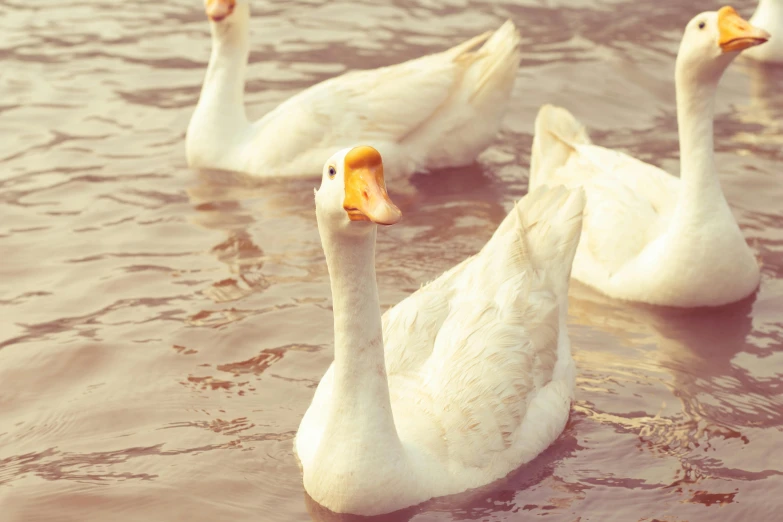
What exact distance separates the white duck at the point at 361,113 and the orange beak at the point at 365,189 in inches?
188

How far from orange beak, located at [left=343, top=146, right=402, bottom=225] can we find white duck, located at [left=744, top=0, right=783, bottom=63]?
8.34 metres

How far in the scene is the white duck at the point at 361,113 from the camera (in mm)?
9609

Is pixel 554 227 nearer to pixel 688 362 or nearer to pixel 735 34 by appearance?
pixel 688 362

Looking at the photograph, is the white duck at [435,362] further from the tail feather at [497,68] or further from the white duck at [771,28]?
the white duck at [771,28]

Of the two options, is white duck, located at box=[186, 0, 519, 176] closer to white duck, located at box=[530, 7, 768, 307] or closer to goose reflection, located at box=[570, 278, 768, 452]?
white duck, located at box=[530, 7, 768, 307]

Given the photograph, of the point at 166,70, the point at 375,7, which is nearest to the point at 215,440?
the point at 166,70

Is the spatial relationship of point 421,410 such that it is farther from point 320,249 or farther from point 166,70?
point 166,70

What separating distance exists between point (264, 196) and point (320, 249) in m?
1.12

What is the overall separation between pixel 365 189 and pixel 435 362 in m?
1.38

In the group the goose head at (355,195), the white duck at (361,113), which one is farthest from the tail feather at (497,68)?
the goose head at (355,195)

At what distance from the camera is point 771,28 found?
482 inches

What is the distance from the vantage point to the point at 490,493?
5.61 metres

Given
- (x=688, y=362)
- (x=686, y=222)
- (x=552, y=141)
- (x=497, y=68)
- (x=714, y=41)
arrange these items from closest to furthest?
(x=688, y=362) → (x=714, y=41) → (x=686, y=222) → (x=552, y=141) → (x=497, y=68)

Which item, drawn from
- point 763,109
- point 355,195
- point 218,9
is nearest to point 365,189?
point 355,195
